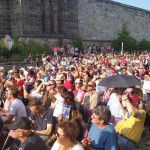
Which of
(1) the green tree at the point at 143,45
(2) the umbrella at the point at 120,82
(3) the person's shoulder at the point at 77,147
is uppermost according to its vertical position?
(2) the umbrella at the point at 120,82

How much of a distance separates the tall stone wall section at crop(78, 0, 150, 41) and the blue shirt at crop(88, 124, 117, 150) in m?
28.7

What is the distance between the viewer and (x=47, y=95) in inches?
292

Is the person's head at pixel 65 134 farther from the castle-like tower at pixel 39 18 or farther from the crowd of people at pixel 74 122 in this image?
the castle-like tower at pixel 39 18

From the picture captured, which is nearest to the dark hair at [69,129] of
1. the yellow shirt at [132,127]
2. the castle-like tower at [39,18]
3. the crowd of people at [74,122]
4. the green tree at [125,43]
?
the crowd of people at [74,122]

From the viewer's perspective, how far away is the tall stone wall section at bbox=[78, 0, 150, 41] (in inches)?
1312

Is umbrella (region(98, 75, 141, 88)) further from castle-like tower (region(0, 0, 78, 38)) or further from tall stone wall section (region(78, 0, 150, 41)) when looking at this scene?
tall stone wall section (region(78, 0, 150, 41))

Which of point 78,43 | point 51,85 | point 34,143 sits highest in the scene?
point 78,43

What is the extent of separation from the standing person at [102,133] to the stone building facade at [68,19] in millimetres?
20657

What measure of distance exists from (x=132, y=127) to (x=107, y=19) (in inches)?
1286

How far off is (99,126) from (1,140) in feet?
4.52

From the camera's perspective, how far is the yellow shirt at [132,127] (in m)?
4.98

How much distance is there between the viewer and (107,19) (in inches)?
1448

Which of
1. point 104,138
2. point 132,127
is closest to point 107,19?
point 132,127

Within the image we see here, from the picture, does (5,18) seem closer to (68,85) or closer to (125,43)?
(125,43)
